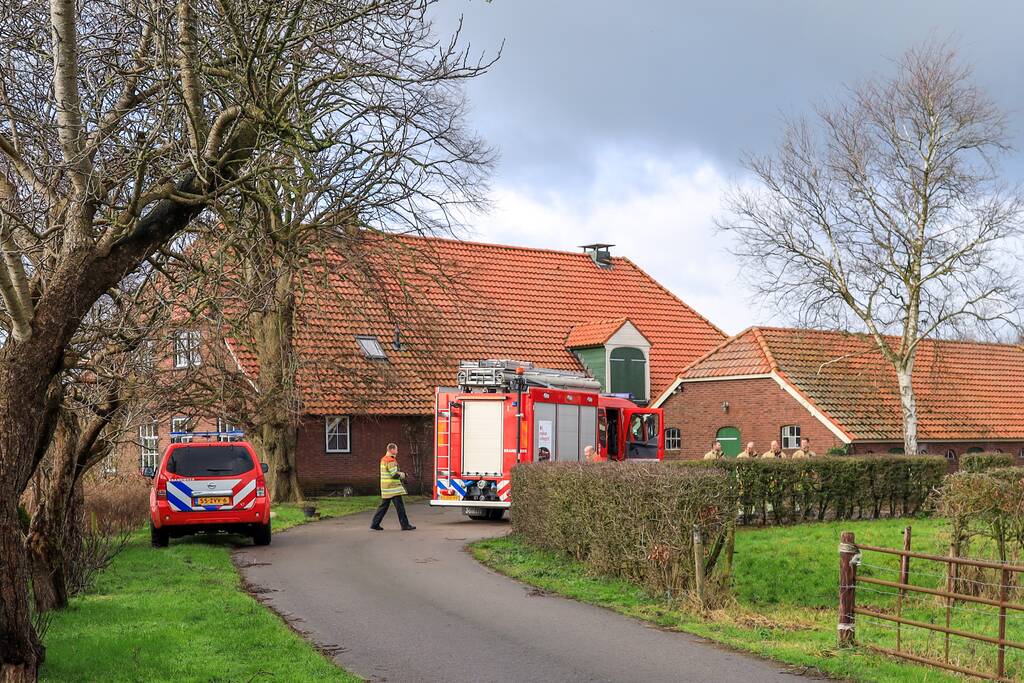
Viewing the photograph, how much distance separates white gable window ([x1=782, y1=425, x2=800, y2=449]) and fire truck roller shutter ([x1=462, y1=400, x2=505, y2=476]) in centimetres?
1413

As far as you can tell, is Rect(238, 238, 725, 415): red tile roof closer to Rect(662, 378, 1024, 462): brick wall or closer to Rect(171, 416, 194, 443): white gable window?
Rect(662, 378, 1024, 462): brick wall

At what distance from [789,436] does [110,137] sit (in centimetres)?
2921

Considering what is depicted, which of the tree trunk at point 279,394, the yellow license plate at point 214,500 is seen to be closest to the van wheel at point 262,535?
the yellow license plate at point 214,500

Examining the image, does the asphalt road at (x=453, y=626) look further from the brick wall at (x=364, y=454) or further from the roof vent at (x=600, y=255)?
the roof vent at (x=600, y=255)

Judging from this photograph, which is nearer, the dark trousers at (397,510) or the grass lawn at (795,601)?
the grass lawn at (795,601)

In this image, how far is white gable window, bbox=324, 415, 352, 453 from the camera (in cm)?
3462

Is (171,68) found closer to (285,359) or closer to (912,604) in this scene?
(912,604)

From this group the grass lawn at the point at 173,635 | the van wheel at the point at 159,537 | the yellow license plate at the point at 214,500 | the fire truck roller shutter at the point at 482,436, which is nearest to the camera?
the grass lawn at the point at 173,635

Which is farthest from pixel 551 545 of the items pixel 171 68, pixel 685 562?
pixel 171 68

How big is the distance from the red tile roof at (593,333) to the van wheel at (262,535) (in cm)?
2080

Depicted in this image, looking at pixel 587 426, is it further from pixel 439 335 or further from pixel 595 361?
pixel 595 361

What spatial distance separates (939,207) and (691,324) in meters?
12.2

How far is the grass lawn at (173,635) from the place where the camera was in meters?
10.2

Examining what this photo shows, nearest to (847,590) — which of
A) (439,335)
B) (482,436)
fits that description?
(482,436)
